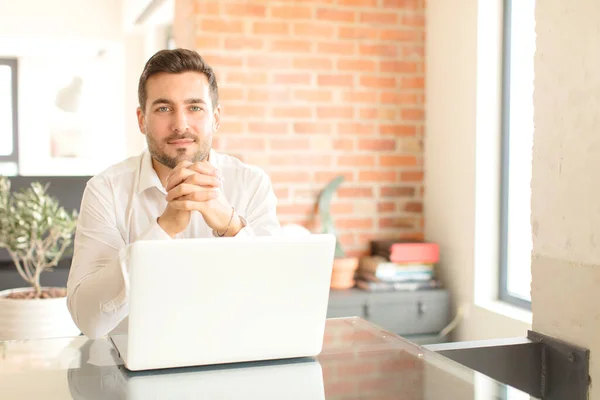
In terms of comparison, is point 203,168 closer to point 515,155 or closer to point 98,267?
point 98,267

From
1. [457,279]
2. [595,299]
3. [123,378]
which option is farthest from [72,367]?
[457,279]

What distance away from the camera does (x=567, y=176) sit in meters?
1.89

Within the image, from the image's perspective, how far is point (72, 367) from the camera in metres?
1.27

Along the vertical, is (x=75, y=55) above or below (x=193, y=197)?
above

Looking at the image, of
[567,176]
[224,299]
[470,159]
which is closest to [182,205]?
[224,299]

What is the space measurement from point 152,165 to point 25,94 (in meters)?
6.31

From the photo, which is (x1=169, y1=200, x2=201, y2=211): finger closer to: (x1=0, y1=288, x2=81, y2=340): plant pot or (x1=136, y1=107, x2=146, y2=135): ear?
(x1=136, y1=107, x2=146, y2=135): ear

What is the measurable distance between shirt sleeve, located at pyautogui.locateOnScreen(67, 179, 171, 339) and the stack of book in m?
1.69

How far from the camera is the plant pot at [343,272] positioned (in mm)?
3400

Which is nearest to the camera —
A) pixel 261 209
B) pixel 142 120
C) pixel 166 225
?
pixel 166 225

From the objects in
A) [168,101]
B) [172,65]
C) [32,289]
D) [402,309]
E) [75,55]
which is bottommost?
[402,309]

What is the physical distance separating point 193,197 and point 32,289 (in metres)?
1.98

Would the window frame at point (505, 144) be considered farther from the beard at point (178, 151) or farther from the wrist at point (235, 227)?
the wrist at point (235, 227)

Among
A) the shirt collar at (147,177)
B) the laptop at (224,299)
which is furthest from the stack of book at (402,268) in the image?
the laptop at (224,299)
